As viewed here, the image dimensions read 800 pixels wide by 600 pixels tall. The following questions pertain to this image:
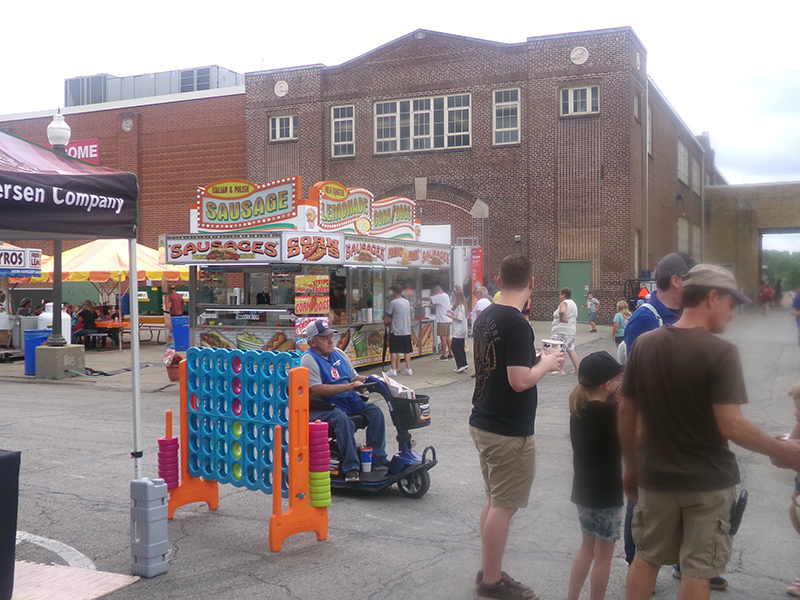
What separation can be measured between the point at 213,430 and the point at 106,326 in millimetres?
17124

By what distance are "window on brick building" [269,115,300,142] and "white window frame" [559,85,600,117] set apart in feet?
36.3

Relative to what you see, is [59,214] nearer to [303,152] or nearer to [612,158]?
[612,158]

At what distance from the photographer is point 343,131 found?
32.0 metres

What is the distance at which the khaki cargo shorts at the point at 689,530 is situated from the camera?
10.3 ft

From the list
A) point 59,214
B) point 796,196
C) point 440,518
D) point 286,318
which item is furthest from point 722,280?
point 286,318

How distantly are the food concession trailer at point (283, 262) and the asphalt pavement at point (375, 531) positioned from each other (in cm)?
533

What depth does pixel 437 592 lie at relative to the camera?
4457 mm

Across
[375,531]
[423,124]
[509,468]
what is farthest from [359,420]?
[423,124]

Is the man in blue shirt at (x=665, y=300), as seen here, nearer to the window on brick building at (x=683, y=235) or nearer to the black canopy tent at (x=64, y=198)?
the window on brick building at (x=683, y=235)

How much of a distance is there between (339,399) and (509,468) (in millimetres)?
2797

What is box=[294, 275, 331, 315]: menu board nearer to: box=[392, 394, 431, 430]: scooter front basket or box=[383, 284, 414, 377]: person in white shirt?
box=[383, 284, 414, 377]: person in white shirt

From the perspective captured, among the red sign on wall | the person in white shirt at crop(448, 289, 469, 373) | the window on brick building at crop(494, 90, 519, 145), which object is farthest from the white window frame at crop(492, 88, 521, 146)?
the red sign on wall

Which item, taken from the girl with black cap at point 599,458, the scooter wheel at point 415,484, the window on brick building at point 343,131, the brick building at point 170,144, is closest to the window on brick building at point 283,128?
the brick building at point 170,144

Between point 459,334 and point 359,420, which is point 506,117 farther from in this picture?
point 359,420
